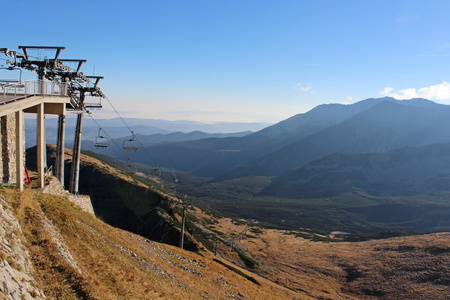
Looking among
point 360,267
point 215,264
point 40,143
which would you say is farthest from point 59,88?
point 360,267

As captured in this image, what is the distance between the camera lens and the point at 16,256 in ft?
41.4

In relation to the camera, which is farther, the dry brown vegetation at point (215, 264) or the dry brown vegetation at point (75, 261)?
the dry brown vegetation at point (215, 264)

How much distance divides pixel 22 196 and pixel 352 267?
98.6 m

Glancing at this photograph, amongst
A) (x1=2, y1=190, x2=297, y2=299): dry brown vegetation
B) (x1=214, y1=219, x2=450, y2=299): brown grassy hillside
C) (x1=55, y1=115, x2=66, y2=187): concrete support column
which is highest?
(x1=55, y1=115, x2=66, y2=187): concrete support column

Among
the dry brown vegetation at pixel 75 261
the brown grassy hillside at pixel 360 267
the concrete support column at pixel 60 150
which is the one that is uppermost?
the concrete support column at pixel 60 150

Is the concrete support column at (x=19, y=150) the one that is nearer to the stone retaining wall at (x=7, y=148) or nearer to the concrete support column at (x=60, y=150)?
the stone retaining wall at (x=7, y=148)

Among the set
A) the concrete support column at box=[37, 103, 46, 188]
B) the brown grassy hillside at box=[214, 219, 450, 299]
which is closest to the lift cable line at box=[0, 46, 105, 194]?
the concrete support column at box=[37, 103, 46, 188]

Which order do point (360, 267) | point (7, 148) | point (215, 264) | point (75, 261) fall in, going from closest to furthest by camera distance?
point (75, 261)
point (7, 148)
point (215, 264)
point (360, 267)

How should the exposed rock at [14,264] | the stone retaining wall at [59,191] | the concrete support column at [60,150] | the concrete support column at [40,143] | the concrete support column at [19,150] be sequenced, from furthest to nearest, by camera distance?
1. the concrete support column at [60,150]
2. the stone retaining wall at [59,191]
3. the concrete support column at [40,143]
4. the concrete support column at [19,150]
5. the exposed rock at [14,264]

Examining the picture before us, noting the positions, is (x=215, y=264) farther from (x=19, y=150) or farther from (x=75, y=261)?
(x=75, y=261)

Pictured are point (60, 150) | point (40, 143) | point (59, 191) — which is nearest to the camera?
point (40, 143)

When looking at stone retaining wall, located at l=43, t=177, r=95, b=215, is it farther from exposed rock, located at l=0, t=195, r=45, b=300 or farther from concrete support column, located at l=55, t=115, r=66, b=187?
exposed rock, located at l=0, t=195, r=45, b=300

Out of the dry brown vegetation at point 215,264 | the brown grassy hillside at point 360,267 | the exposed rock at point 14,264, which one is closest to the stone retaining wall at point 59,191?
the dry brown vegetation at point 215,264

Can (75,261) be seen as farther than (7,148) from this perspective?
No
